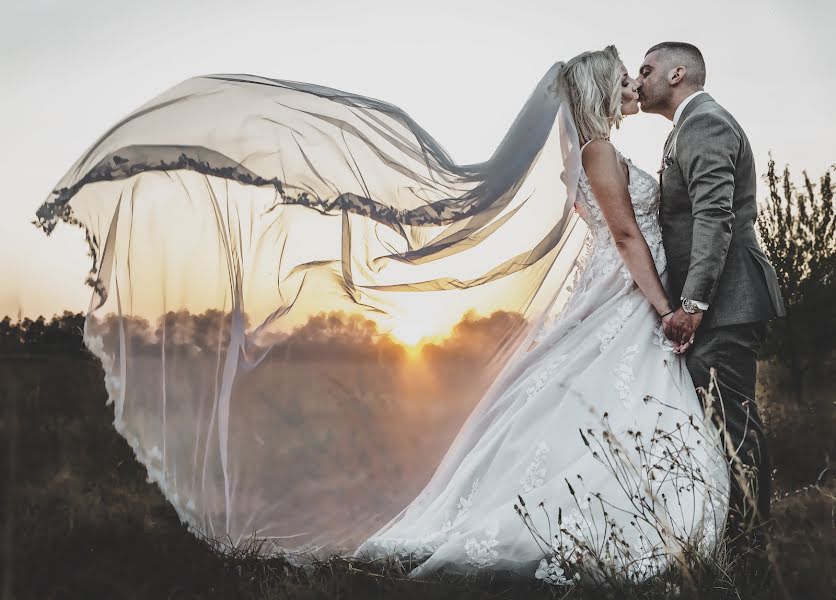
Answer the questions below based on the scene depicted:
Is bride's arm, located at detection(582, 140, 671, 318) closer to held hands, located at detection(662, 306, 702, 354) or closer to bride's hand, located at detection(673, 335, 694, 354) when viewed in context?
held hands, located at detection(662, 306, 702, 354)

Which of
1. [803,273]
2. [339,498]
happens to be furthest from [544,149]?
[803,273]

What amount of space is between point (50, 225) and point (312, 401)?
1.44m

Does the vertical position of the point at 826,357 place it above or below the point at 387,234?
below

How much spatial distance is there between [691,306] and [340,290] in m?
1.59

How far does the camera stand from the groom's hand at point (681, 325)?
Result: 325cm

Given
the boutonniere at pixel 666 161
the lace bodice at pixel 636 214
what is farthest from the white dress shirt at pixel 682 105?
the lace bodice at pixel 636 214

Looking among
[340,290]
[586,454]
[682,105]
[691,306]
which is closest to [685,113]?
[682,105]

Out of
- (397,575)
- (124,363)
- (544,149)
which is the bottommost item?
(397,575)

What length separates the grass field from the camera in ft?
9.07

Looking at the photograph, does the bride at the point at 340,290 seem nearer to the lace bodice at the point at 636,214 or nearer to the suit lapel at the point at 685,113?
the lace bodice at the point at 636,214

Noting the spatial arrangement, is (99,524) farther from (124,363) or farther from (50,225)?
(50,225)

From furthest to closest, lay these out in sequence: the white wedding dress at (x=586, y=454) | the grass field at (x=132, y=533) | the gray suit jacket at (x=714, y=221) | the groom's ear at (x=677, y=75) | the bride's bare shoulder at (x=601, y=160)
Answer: the groom's ear at (x=677, y=75) → the bride's bare shoulder at (x=601, y=160) → the gray suit jacket at (x=714, y=221) → the white wedding dress at (x=586, y=454) → the grass field at (x=132, y=533)

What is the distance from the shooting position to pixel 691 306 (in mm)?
3219

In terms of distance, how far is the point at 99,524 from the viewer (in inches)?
175
